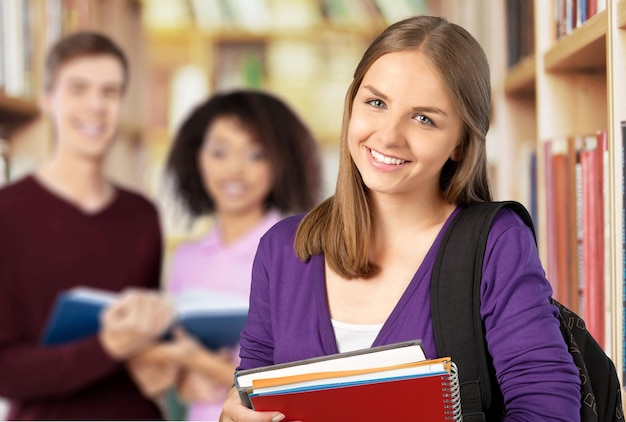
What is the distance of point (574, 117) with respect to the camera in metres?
1.63

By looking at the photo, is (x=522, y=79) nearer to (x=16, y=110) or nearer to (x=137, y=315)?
(x=137, y=315)

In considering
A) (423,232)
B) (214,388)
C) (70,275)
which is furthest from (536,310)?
(70,275)

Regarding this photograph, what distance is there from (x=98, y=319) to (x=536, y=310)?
5.41 feet

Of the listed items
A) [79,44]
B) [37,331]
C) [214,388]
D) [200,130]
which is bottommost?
[214,388]

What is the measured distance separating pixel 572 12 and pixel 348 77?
2243mm

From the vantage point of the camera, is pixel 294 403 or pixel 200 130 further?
pixel 200 130

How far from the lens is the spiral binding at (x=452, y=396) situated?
3.04 feet

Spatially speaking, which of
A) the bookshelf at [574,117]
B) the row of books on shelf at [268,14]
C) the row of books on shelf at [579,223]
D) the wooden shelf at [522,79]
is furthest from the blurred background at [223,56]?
the row of books on shelf at [579,223]

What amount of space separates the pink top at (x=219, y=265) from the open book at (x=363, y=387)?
1413 millimetres

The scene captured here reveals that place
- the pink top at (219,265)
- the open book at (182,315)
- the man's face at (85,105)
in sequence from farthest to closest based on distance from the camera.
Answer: the man's face at (85,105), the pink top at (219,265), the open book at (182,315)

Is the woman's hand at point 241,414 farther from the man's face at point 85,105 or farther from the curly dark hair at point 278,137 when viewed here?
the man's face at point 85,105

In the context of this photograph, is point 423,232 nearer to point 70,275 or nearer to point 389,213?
point 389,213

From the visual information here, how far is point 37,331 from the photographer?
2.38 m

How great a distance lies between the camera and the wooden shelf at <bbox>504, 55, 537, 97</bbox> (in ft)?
5.98
